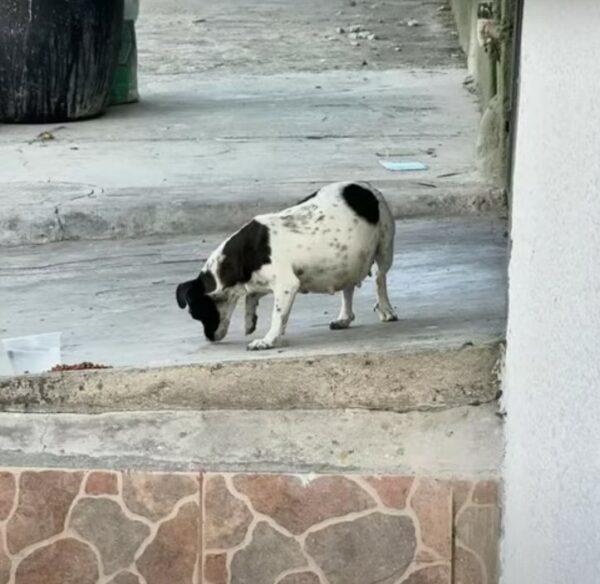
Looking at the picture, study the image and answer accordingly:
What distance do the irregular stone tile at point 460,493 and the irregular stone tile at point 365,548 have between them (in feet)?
0.40

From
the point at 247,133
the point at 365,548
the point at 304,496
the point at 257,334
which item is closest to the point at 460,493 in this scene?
the point at 365,548

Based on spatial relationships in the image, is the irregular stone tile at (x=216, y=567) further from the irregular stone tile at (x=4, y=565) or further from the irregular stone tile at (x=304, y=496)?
the irregular stone tile at (x=4, y=565)

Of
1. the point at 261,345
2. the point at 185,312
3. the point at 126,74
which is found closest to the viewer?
the point at 261,345

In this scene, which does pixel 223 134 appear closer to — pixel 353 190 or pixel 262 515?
pixel 353 190

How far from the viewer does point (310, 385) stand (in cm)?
399

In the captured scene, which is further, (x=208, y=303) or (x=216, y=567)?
(x=208, y=303)

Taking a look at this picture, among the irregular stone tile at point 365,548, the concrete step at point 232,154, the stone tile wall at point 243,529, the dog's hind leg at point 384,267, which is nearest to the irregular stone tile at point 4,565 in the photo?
the stone tile wall at point 243,529

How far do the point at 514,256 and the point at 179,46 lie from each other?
8.27 meters

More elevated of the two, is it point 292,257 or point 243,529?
point 292,257

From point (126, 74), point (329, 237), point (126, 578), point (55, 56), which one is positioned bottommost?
point (126, 578)

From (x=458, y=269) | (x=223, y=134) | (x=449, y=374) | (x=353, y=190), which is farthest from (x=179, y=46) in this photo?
(x=449, y=374)

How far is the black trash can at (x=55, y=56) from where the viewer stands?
855cm

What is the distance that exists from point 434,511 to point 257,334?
1100 millimetres

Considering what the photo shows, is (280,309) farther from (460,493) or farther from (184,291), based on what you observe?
(460,493)
